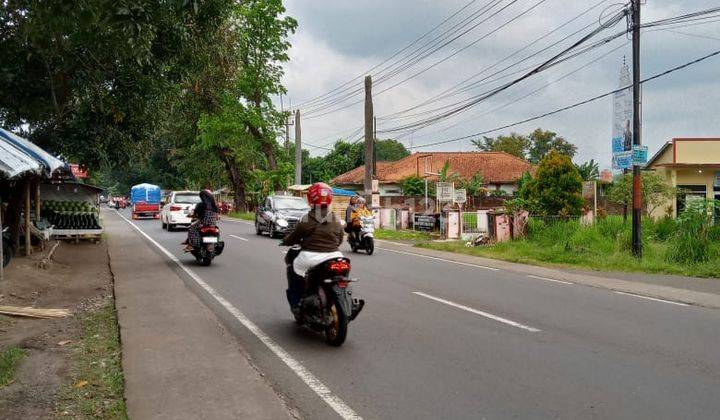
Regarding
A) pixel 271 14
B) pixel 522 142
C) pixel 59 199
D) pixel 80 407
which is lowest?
pixel 80 407

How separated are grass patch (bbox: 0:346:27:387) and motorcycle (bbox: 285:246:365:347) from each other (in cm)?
295

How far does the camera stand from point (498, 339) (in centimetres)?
692

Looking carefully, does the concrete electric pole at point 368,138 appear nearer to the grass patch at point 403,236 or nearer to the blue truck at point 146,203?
the grass patch at point 403,236

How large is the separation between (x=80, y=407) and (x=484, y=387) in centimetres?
329

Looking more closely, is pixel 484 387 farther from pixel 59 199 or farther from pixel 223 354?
pixel 59 199

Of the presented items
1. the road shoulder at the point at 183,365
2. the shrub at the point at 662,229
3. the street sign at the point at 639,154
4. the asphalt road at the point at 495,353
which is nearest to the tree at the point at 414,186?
the shrub at the point at 662,229

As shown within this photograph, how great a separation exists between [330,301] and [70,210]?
55.4 feet

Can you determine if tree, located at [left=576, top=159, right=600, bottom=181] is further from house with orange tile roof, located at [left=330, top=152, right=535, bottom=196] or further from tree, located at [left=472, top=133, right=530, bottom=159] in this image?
tree, located at [left=472, top=133, right=530, bottom=159]

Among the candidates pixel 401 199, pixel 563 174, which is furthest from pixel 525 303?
pixel 401 199

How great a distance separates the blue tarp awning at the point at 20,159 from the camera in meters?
9.16

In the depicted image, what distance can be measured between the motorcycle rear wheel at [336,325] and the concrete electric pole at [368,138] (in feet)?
70.3

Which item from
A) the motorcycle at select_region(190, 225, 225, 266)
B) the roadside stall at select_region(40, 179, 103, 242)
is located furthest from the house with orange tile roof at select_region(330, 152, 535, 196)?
the motorcycle at select_region(190, 225, 225, 266)

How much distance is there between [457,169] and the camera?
168ft

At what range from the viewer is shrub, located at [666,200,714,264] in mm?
14484
